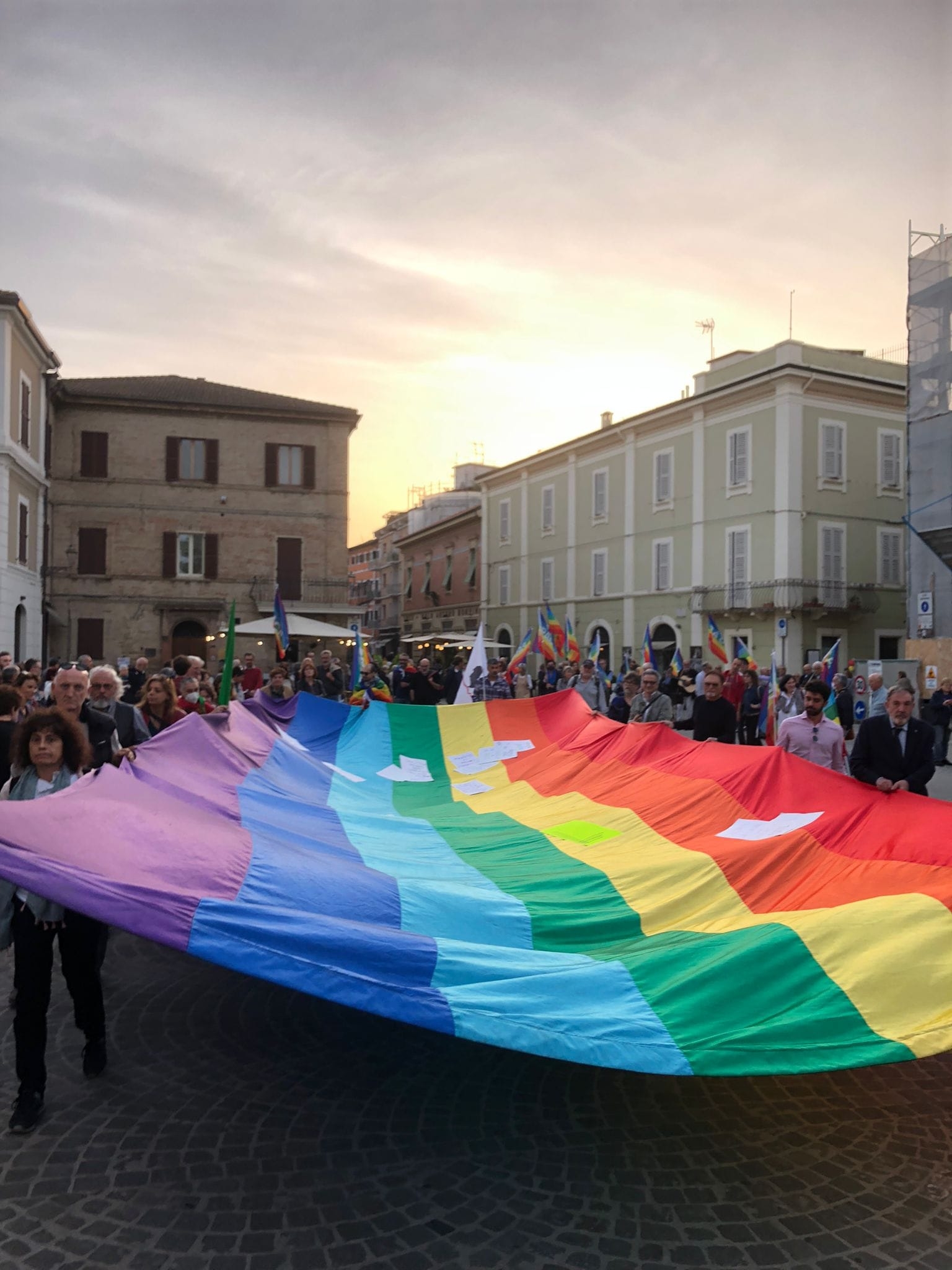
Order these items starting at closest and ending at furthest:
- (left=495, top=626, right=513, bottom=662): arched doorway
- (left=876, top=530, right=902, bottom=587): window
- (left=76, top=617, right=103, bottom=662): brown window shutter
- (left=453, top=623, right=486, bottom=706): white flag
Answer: (left=453, top=623, right=486, bottom=706): white flag < (left=876, top=530, right=902, bottom=587): window < (left=76, top=617, right=103, bottom=662): brown window shutter < (left=495, top=626, right=513, bottom=662): arched doorway

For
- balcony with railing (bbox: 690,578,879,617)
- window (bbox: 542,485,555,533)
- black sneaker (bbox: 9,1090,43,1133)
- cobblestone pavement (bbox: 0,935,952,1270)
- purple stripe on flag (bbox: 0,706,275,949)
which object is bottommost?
cobblestone pavement (bbox: 0,935,952,1270)

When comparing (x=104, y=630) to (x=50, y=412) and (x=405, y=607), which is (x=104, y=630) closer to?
(x=50, y=412)

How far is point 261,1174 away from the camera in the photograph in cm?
367

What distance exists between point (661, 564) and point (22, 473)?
22.9 m

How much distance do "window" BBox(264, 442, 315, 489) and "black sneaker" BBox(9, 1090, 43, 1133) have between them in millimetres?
34857

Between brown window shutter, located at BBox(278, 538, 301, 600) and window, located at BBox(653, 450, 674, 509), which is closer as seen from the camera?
window, located at BBox(653, 450, 674, 509)

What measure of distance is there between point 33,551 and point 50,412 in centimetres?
552

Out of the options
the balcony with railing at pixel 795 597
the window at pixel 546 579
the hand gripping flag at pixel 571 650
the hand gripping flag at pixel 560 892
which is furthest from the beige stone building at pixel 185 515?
the hand gripping flag at pixel 560 892

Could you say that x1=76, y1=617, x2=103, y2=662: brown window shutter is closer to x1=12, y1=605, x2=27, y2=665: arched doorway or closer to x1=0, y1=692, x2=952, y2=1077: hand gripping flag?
x1=12, y1=605, x2=27, y2=665: arched doorway

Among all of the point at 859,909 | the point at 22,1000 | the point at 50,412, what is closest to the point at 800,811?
the point at 859,909

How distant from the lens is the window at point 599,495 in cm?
4062

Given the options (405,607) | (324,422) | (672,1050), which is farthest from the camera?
(405,607)

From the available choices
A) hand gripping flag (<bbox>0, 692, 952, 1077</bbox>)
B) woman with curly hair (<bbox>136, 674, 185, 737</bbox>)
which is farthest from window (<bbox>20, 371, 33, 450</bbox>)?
hand gripping flag (<bbox>0, 692, 952, 1077</bbox>)

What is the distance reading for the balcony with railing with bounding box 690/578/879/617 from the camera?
103ft
